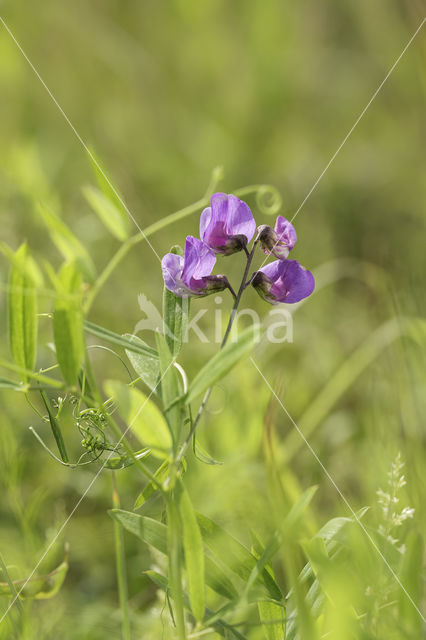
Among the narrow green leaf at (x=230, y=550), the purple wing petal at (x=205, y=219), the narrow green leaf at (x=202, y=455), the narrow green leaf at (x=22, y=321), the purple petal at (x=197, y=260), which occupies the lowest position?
the narrow green leaf at (x=230, y=550)

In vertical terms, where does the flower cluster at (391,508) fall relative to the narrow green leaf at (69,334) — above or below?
below

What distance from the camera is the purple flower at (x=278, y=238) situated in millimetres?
977

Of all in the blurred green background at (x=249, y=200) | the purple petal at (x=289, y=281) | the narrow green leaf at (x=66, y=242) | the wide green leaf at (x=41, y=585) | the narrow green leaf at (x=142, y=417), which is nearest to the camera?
Answer: the narrow green leaf at (x=142, y=417)

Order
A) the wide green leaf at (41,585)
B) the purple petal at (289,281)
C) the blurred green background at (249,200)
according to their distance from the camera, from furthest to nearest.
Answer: the blurred green background at (249,200) < the wide green leaf at (41,585) < the purple petal at (289,281)

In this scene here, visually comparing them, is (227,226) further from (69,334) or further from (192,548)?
(192,548)

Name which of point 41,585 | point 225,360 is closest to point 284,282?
point 225,360

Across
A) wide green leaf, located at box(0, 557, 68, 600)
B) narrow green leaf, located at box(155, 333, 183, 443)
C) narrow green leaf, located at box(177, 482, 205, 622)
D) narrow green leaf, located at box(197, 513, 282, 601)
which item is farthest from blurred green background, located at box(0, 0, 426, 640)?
narrow green leaf, located at box(155, 333, 183, 443)

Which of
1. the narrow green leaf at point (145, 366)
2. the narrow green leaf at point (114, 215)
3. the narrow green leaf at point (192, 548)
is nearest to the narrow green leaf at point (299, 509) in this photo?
the narrow green leaf at point (192, 548)

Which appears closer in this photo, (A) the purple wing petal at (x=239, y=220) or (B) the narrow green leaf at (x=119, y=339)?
(B) the narrow green leaf at (x=119, y=339)

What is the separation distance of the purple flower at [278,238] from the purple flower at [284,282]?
0.07ft

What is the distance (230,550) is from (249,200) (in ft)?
7.89

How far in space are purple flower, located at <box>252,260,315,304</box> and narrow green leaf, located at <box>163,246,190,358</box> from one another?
12 cm

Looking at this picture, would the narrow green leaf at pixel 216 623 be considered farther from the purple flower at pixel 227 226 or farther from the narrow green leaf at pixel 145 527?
the purple flower at pixel 227 226

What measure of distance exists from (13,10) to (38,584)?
3.02m
